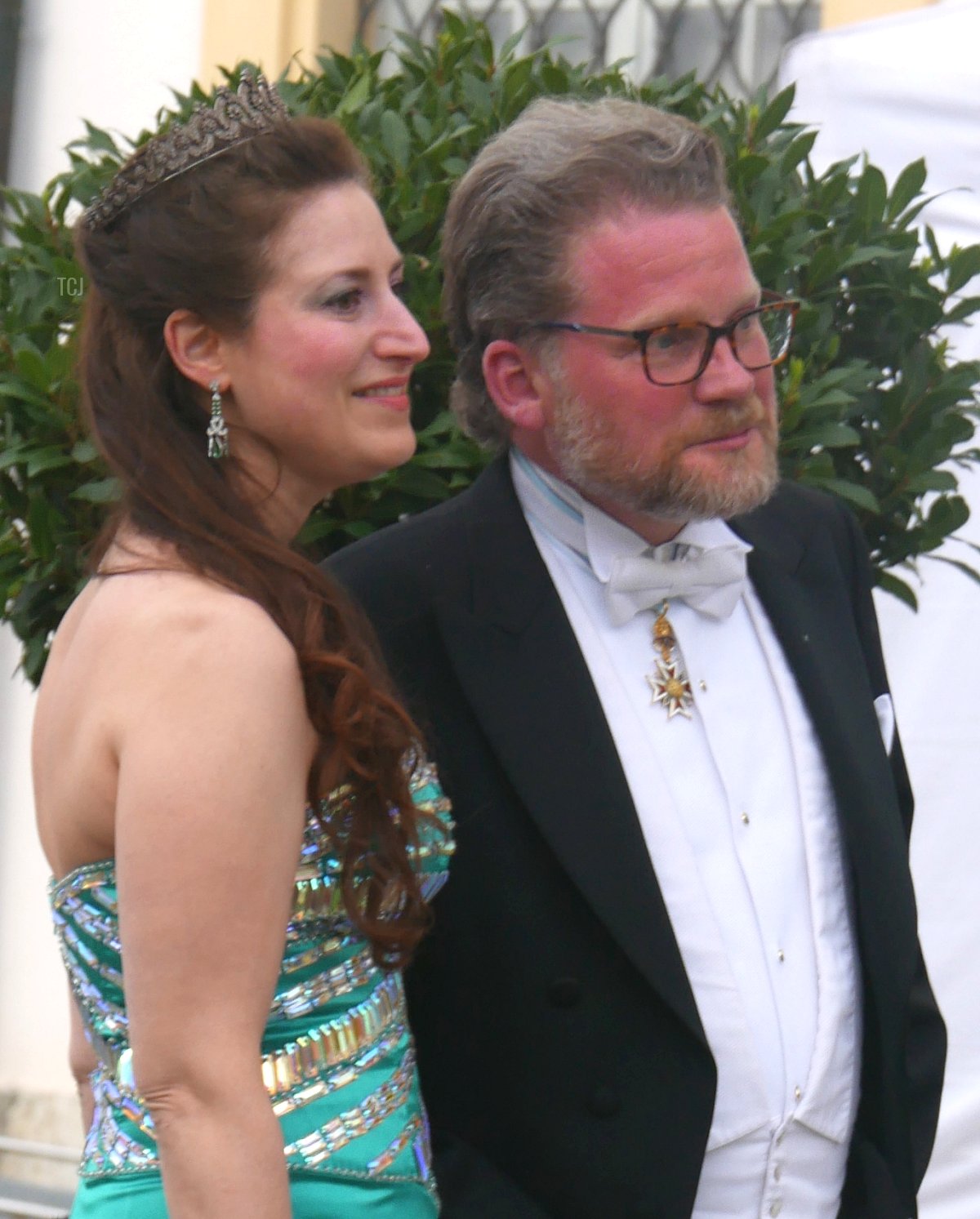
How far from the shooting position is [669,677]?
2137mm

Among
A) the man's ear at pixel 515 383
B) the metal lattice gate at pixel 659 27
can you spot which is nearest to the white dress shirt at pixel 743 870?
the man's ear at pixel 515 383

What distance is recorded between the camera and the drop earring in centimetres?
180

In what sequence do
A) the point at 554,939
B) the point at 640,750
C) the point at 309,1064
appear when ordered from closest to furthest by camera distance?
the point at 309,1064 → the point at 554,939 → the point at 640,750

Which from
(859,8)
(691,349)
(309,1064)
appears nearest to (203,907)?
(309,1064)

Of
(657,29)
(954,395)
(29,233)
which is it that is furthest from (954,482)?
(657,29)

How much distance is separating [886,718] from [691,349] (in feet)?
1.94

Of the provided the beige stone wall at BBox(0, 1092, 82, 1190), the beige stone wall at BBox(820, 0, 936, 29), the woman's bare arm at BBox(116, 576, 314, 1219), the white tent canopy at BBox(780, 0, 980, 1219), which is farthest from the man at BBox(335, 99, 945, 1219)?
the beige stone wall at BBox(0, 1092, 82, 1190)

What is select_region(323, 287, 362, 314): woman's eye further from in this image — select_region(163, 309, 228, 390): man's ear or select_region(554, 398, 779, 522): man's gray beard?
select_region(554, 398, 779, 522): man's gray beard

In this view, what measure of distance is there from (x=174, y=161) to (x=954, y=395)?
1.37 metres

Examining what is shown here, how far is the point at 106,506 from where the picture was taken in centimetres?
251

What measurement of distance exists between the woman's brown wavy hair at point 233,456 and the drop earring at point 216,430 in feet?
0.05

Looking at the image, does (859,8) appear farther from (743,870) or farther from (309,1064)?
(309,1064)

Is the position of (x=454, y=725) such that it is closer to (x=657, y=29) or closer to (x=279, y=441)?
(x=279, y=441)

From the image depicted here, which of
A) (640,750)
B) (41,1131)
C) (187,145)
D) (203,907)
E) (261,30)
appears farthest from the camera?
(41,1131)
